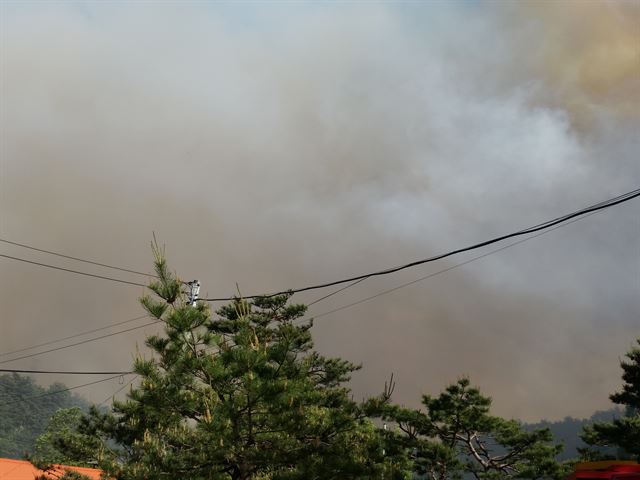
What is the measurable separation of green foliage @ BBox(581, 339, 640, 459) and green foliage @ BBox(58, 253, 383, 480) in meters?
13.3

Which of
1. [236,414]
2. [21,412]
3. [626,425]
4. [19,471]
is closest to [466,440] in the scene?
[626,425]

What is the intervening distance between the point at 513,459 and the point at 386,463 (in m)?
16.7

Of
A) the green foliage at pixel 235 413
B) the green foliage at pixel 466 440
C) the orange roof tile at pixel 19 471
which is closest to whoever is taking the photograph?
the green foliage at pixel 235 413

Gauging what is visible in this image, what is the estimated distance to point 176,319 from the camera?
9992mm

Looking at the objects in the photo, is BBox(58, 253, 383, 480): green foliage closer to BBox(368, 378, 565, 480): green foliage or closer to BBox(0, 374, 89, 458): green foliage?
BBox(368, 378, 565, 480): green foliage

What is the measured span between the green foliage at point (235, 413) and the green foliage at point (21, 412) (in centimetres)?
13179

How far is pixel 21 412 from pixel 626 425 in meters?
164

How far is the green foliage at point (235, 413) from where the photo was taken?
31.4 feet

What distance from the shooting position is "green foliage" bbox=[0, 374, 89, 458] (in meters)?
128

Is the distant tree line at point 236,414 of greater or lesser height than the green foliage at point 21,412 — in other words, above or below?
below

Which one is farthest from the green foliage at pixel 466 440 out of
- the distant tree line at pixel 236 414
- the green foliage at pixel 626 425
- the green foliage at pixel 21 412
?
the green foliage at pixel 21 412

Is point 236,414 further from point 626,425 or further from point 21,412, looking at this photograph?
point 21,412

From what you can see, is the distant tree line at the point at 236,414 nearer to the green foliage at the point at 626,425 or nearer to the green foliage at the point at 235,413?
the green foliage at the point at 235,413

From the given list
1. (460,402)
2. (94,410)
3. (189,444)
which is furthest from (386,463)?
(460,402)
